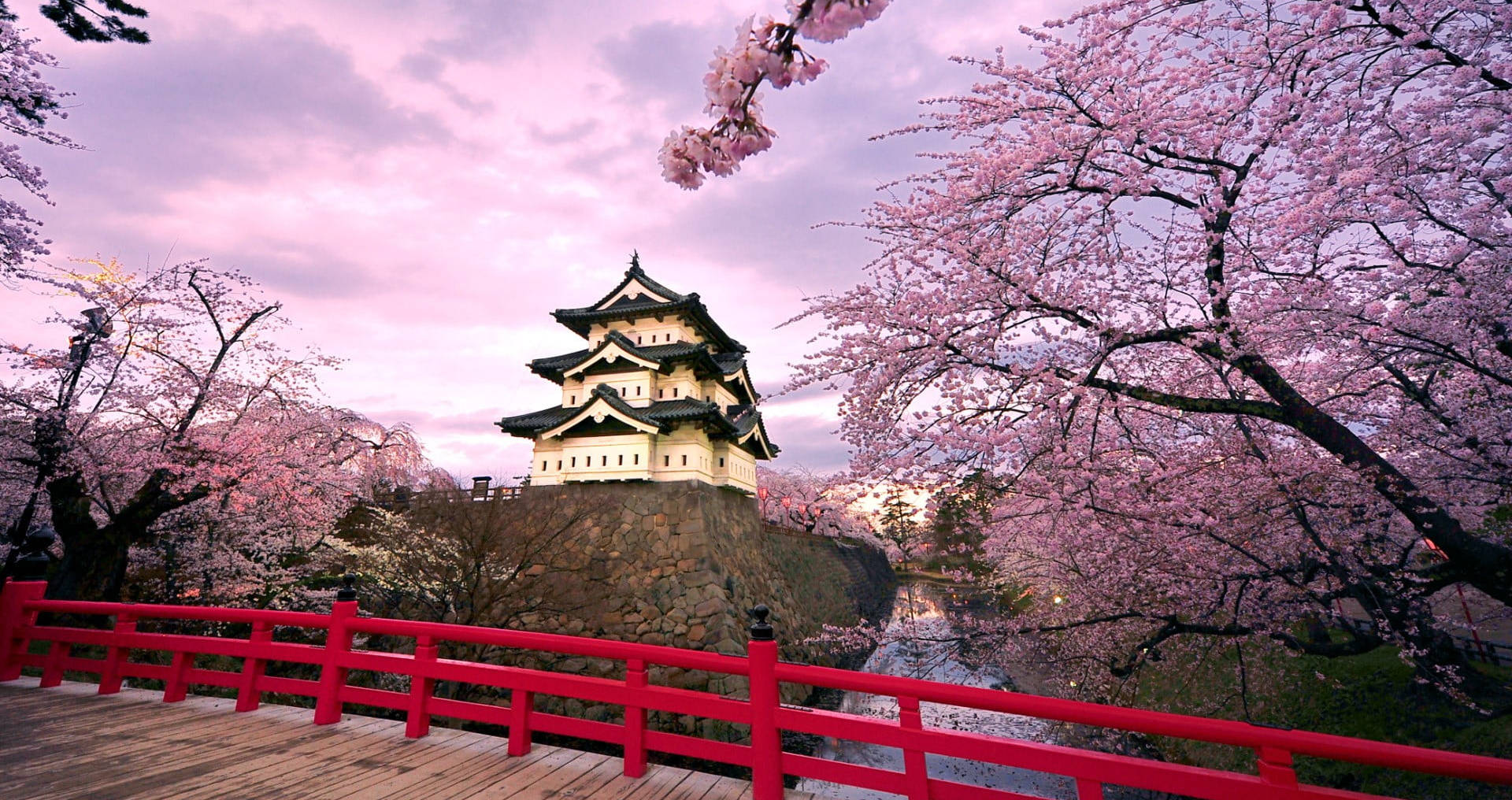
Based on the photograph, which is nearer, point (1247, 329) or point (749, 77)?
point (749, 77)

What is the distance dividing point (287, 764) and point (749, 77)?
5.25 metres

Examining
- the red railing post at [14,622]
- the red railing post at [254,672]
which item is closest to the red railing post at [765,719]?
the red railing post at [254,672]

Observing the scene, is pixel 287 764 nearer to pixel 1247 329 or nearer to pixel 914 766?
pixel 914 766

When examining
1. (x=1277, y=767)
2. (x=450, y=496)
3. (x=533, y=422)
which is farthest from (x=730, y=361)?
(x=1277, y=767)

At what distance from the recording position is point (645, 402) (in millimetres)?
17969

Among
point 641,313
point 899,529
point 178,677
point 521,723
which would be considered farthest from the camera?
point 899,529

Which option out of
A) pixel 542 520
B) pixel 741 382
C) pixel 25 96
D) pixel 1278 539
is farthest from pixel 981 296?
pixel 741 382

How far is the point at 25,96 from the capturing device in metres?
7.16

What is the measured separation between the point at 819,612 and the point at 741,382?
1108 cm

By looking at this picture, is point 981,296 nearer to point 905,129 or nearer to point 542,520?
point 905,129

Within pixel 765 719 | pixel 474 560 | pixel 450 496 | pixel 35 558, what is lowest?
pixel 765 719

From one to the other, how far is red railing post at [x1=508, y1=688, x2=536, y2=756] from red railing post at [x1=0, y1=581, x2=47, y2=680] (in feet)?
20.9

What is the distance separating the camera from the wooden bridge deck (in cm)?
342

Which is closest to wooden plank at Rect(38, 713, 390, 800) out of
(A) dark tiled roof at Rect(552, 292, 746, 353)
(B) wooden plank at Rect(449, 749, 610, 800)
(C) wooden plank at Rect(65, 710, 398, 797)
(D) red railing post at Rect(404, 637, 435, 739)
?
(C) wooden plank at Rect(65, 710, 398, 797)
